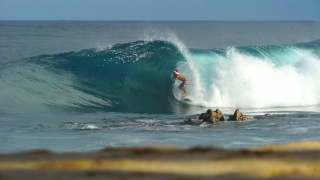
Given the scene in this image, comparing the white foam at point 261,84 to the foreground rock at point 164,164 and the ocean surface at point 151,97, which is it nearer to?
the ocean surface at point 151,97

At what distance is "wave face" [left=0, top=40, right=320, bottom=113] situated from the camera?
15.0m

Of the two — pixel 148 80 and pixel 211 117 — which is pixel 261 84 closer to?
pixel 148 80

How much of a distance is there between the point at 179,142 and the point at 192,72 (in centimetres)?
1003

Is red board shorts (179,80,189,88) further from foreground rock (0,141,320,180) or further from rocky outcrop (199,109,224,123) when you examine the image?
foreground rock (0,141,320,180)

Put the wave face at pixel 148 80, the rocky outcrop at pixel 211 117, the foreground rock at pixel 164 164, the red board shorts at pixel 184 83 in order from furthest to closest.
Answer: the red board shorts at pixel 184 83, the wave face at pixel 148 80, the rocky outcrop at pixel 211 117, the foreground rock at pixel 164 164

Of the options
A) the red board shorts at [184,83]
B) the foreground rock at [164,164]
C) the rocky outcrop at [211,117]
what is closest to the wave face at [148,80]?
the red board shorts at [184,83]

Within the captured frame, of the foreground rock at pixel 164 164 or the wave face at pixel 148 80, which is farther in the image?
the wave face at pixel 148 80

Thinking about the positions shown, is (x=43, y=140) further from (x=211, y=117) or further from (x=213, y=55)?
(x=213, y=55)

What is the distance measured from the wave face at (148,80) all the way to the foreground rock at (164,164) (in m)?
12.3

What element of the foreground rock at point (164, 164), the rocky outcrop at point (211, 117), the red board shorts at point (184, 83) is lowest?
the foreground rock at point (164, 164)

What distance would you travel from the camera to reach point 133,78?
56.7 ft

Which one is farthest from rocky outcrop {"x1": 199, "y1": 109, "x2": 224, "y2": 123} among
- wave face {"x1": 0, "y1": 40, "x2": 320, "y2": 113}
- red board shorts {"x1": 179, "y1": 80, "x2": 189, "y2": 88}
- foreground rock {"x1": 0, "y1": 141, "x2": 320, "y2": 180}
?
foreground rock {"x1": 0, "y1": 141, "x2": 320, "y2": 180}

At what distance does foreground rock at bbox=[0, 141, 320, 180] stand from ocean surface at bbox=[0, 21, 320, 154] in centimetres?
622

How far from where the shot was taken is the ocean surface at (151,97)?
28.7ft
